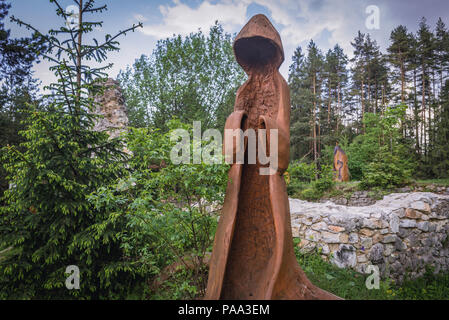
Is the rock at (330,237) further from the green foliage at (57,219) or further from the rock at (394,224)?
the green foliage at (57,219)

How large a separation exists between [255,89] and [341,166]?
10.6 meters

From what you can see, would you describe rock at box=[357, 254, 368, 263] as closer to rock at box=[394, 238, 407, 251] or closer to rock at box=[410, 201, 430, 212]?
rock at box=[394, 238, 407, 251]

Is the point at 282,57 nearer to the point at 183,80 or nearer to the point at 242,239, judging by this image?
the point at 242,239

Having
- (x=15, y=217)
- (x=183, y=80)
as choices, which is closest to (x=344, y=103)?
(x=183, y=80)

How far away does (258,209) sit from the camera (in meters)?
2.28

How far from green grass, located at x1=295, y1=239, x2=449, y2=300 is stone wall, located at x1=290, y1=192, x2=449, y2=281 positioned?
192 millimetres

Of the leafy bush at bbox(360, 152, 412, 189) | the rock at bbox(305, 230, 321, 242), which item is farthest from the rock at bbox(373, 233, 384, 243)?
the leafy bush at bbox(360, 152, 412, 189)

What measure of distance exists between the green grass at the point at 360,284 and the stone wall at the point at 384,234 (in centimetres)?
19

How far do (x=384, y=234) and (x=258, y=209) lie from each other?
12.7 ft

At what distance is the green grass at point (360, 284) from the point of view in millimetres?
3530

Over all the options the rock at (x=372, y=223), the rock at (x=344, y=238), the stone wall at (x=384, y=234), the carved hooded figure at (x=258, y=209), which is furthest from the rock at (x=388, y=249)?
the carved hooded figure at (x=258, y=209)

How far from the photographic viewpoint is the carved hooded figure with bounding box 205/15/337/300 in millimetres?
1950

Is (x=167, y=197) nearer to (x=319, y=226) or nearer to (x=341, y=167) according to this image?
(x=319, y=226)

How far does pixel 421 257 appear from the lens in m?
4.95
